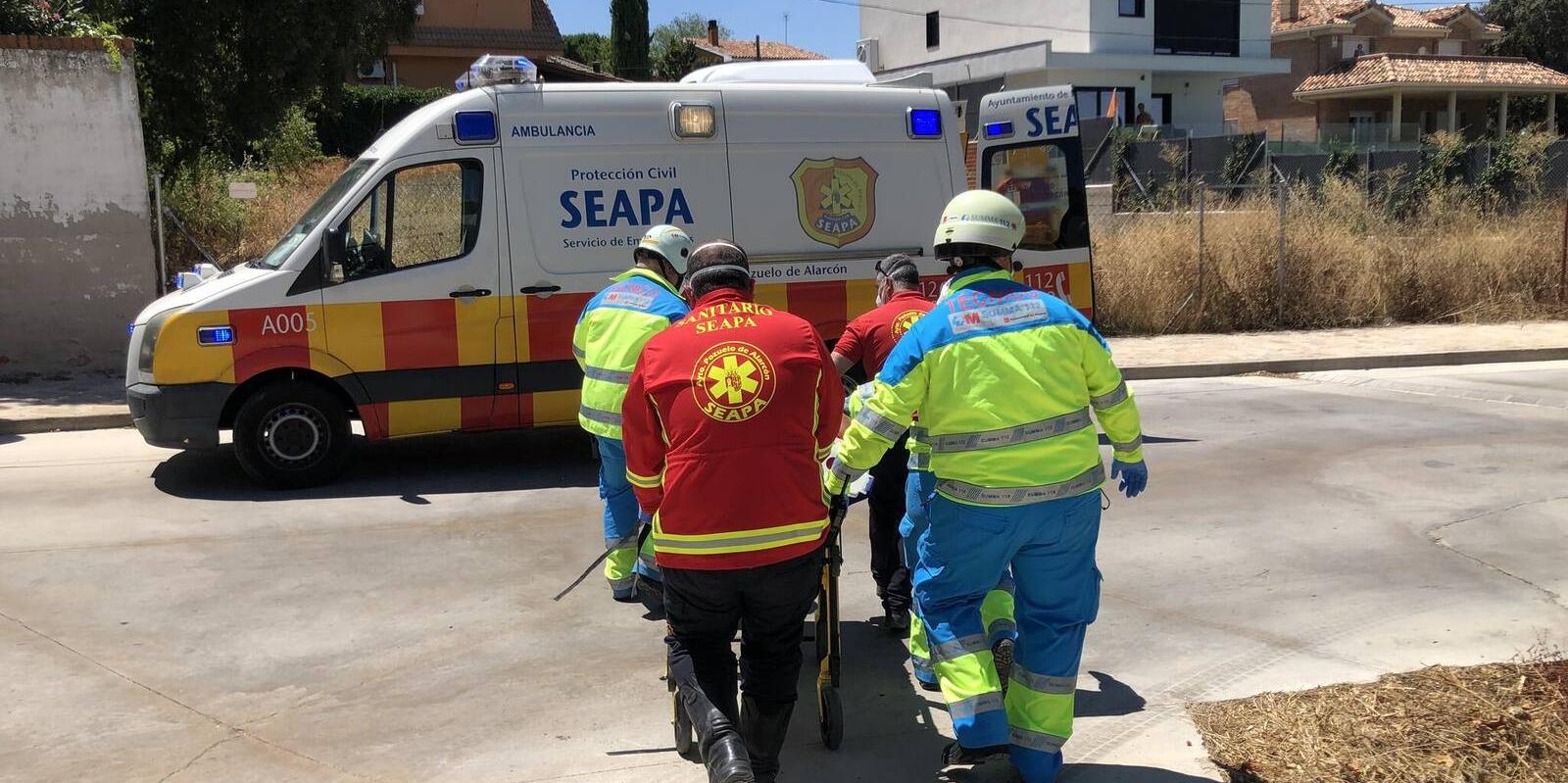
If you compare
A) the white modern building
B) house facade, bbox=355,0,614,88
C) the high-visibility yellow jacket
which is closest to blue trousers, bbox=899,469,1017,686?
the high-visibility yellow jacket

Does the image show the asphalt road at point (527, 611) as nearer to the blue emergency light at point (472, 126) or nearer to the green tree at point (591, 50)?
the blue emergency light at point (472, 126)

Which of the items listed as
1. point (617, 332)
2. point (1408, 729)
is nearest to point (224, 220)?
point (617, 332)

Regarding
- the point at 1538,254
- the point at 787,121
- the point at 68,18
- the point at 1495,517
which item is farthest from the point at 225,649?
the point at 1538,254

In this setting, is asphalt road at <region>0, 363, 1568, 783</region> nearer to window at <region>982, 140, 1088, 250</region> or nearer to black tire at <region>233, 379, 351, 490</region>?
black tire at <region>233, 379, 351, 490</region>

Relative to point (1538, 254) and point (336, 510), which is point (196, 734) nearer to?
point (336, 510)

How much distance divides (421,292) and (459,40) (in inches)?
1614

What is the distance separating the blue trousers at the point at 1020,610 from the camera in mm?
3959

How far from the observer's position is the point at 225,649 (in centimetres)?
555

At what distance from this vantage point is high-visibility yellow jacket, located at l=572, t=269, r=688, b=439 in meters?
5.36

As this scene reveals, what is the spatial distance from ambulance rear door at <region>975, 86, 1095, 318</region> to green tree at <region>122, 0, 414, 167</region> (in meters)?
8.68

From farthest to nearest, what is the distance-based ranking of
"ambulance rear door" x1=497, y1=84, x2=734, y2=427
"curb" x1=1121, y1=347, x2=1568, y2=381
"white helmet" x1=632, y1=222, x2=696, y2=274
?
"curb" x1=1121, y1=347, x2=1568, y2=381
"ambulance rear door" x1=497, y1=84, x2=734, y2=427
"white helmet" x1=632, y1=222, x2=696, y2=274

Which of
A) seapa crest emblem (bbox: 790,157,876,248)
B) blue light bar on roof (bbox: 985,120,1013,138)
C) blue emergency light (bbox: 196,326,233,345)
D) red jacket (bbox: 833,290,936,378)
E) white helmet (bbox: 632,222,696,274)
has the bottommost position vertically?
blue emergency light (bbox: 196,326,233,345)

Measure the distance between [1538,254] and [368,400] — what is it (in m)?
16.1

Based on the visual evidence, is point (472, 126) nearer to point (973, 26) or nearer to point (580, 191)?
point (580, 191)
